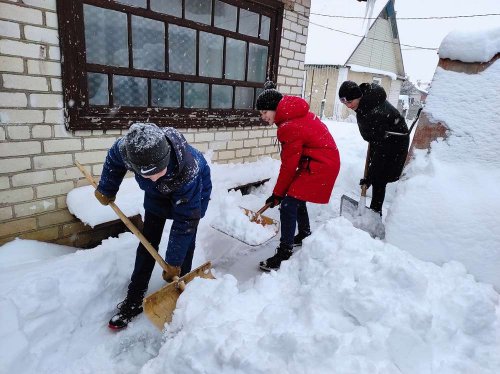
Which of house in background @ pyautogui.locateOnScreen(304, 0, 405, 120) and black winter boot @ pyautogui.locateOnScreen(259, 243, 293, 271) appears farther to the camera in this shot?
house in background @ pyautogui.locateOnScreen(304, 0, 405, 120)

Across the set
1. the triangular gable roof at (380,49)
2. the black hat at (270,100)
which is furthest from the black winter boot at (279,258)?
the triangular gable roof at (380,49)

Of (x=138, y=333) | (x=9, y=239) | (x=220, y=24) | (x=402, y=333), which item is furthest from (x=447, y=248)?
(x=220, y=24)

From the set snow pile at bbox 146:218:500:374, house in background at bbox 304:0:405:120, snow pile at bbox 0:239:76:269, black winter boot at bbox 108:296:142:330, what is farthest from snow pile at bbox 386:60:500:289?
house in background at bbox 304:0:405:120

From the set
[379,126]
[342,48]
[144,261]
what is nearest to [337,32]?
[342,48]

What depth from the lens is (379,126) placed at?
3615 mm

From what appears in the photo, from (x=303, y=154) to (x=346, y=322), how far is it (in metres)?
1.70

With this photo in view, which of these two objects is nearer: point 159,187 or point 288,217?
point 159,187

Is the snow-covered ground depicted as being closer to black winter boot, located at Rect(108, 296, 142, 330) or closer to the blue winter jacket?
black winter boot, located at Rect(108, 296, 142, 330)

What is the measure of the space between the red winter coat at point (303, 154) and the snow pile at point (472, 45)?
1140 millimetres

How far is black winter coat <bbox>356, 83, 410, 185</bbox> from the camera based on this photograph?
359 centimetres

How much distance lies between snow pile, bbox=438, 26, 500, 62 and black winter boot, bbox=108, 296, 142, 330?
9.92 ft

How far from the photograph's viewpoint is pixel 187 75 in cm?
407

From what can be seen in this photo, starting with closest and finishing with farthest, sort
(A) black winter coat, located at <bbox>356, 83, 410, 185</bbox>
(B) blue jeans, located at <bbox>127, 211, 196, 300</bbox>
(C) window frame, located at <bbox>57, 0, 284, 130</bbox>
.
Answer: (B) blue jeans, located at <bbox>127, 211, 196, 300</bbox> → (C) window frame, located at <bbox>57, 0, 284, 130</bbox> → (A) black winter coat, located at <bbox>356, 83, 410, 185</bbox>

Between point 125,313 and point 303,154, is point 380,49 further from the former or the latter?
point 125,313
